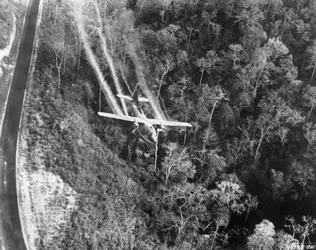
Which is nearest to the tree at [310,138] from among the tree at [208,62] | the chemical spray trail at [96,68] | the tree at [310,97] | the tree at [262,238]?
the tree at [310,97]

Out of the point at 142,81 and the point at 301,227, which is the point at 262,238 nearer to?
the point at 301,227

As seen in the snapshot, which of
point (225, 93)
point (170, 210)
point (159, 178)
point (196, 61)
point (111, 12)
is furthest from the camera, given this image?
point (111, 12)

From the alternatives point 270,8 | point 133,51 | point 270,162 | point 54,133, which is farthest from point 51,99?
point 270,8

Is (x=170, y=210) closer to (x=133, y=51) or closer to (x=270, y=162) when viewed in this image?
(x=270, y=162)

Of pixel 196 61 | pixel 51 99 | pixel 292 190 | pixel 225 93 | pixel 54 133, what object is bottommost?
pixel 292 190

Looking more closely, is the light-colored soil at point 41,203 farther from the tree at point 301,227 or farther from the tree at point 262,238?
the tree at point 301,227

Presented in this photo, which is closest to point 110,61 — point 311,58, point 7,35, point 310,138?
point 7,35
